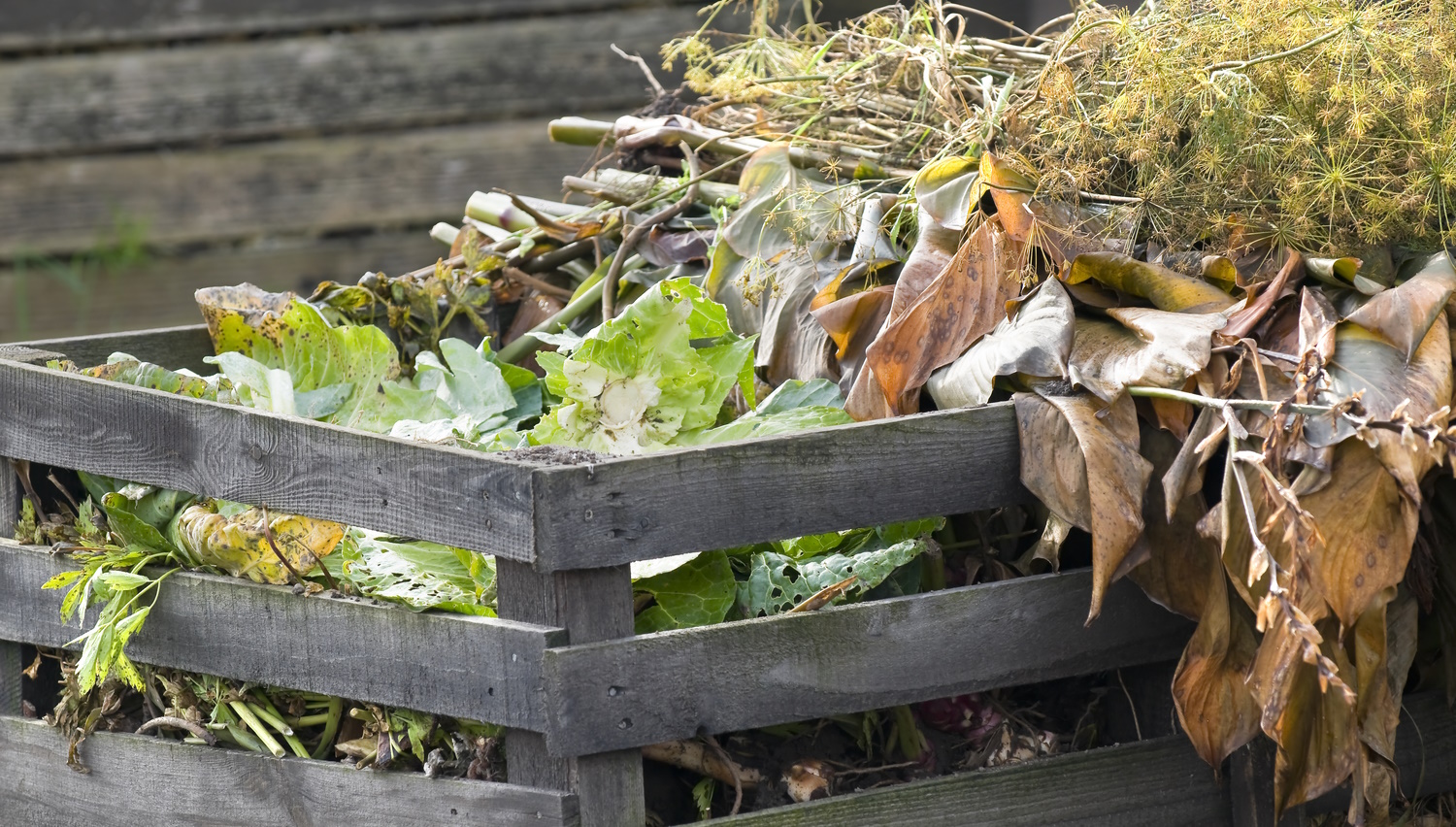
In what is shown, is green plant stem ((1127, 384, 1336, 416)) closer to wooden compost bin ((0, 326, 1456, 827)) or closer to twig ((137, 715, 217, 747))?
wooden compost bin ((0, 326, 1456, 827))

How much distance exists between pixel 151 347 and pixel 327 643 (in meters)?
0.84

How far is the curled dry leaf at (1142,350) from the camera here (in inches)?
48.9

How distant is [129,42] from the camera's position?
3.37m

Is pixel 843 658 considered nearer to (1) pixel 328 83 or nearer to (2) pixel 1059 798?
(2) pixel 1059 798

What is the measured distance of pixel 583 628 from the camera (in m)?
1.24

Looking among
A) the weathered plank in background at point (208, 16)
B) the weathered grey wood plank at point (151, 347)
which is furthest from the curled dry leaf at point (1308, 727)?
the weathered plank in background at point (208, 16)

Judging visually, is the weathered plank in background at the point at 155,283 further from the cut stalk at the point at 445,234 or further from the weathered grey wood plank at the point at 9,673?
the weathered grey wood plank at the point at 9,673

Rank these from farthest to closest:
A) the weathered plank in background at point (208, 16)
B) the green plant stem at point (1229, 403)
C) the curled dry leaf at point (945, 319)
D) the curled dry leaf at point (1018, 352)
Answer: the weathered plank in background at point (208, 16), the curled dry leaf at point (945, 319), the curled dry leaf at point (1018, 352), the green plant stem at point (1229, 403)

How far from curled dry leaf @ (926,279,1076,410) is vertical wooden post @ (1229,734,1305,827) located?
465 mm

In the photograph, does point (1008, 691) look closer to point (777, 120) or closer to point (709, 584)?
point (709, 584)

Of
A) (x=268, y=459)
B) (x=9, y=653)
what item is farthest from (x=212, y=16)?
(x=268, y=459)

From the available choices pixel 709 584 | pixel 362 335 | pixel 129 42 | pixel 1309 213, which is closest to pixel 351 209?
pixel 129 42

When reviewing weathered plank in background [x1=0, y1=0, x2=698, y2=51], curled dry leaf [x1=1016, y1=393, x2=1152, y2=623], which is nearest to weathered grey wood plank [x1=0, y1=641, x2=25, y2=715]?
curled dry leaf [x1=1016, y1=393, x2=1152, y2=623]

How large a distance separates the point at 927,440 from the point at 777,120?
863 millimetres
